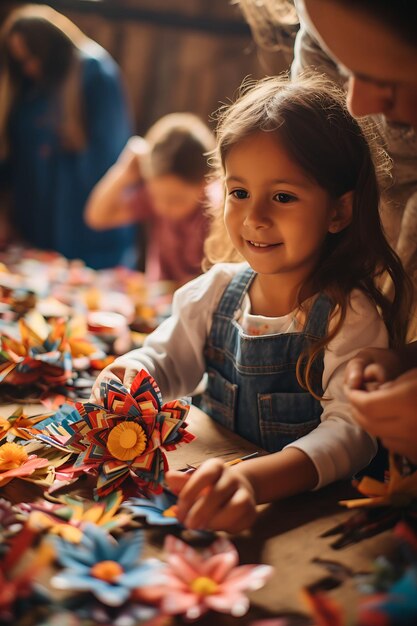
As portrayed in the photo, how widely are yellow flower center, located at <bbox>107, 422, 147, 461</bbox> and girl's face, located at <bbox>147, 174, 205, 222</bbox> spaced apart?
1.19 m

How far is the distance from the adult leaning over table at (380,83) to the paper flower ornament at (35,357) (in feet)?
1.62

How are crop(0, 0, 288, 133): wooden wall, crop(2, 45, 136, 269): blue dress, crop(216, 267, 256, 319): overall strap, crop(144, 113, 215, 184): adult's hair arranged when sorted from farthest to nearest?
crop(0, 0, 288, 133): wooden wall < crop(2, 45, 136, 269): blue dress < crop(144, 113, 215, 184): adult's hair < crop(216, 267, 256, 319): overall strap

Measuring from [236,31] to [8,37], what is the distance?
2.72 feet

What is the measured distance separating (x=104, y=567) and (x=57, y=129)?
215cm

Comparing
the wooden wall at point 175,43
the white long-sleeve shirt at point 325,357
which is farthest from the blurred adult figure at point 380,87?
the wooden wall at point 175,43

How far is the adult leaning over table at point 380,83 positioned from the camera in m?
0.65

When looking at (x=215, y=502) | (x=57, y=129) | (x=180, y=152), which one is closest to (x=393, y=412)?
(x=215, y=502)

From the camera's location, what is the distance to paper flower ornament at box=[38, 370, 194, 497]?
0.79 metres

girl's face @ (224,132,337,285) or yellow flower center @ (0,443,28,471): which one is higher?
girl's face @ (224,132,337,285)

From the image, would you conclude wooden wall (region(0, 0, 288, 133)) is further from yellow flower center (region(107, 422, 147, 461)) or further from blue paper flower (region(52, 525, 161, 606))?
blue paper flower (region(52, 525, 161, 606))

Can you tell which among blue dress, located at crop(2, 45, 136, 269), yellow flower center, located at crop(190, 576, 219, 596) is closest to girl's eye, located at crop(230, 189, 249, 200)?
yellow flower center, located at crop(190, 576, 219, 596)

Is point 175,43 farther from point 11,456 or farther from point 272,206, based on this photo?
point 11,456

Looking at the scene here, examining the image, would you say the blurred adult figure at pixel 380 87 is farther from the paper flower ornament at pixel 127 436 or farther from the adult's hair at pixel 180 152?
the adult's hair at pixel 180 152

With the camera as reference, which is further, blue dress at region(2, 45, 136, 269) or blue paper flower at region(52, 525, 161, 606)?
blue dress at region(2, 45, 136, 269)
